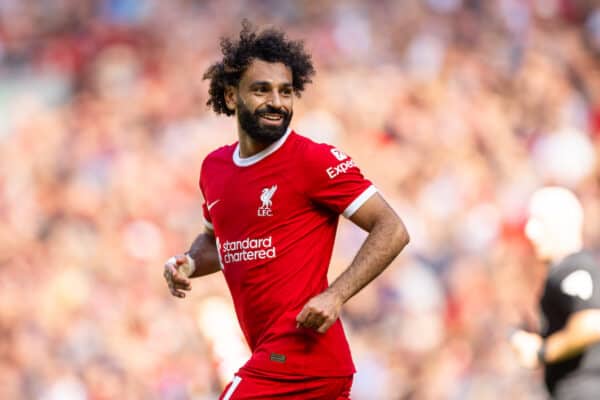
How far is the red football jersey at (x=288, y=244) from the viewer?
12.9 ft

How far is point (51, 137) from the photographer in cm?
970

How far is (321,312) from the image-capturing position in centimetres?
368

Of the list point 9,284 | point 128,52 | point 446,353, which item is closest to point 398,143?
point 446,353

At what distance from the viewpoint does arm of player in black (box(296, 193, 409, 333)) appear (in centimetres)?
370

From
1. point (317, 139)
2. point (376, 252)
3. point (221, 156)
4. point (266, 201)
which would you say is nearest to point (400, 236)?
point (376, 252)

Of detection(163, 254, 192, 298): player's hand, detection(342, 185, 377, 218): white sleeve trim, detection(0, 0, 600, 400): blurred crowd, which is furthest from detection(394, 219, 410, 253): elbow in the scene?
detection(0, 0, 600, 400): blurred crowd

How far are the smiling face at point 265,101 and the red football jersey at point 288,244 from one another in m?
0.07

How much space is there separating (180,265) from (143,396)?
481cm

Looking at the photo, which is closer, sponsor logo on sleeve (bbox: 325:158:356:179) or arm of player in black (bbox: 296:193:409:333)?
arm of player in black (bbox: 296:193:409:333)

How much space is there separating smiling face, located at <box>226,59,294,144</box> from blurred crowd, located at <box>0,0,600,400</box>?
8.59 feet

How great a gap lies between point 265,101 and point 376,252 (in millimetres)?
735

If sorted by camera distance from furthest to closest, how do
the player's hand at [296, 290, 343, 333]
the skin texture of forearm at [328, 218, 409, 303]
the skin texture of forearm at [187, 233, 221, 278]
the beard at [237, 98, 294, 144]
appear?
the skin texture of forearm at [187, 233, 221, 278], the beard at [237, 98, 294, 144], the skin texture of forearm at [328, 218, 409, 303], the player's hand at [296, 290, 343, 333]

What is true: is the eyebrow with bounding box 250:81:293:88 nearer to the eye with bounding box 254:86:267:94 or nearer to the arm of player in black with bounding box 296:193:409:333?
the eye with bounding box 254:86:267:94

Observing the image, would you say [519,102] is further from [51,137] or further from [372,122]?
[51,137]
